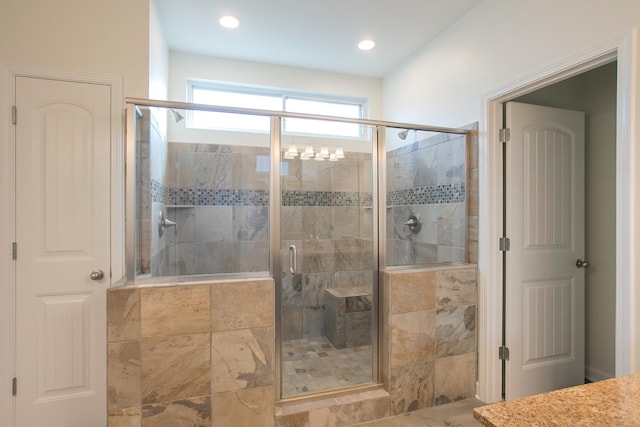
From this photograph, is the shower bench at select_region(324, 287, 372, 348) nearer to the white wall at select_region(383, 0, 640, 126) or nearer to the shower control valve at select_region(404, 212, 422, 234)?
the shower control valve at select_region(404, 212, 422, 234)

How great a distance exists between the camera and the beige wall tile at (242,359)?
178 cm

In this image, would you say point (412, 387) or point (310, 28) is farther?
point (310, 28)

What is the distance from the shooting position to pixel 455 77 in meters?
2.60

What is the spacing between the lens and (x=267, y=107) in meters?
3.47

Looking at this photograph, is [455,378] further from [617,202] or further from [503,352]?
[617,202]


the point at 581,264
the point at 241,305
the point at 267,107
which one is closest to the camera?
the point at 241,305

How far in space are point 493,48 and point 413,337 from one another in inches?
83.2

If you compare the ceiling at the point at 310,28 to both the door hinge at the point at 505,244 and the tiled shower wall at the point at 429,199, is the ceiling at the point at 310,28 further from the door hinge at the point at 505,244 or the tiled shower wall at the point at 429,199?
the door hinge at the point at 505,244

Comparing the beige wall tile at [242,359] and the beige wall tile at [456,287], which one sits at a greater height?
the beige wall tile at [456,287]

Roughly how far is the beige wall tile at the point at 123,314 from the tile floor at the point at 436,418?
152cm

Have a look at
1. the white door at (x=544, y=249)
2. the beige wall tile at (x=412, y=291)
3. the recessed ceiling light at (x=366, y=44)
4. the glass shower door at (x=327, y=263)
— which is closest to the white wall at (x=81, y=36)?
the glass shower door at (x=327, y=263)

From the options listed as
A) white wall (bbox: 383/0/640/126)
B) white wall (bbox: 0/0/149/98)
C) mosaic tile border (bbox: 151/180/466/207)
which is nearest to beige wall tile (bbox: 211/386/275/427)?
mosaic tile border (bbox: 151/180/466/207)

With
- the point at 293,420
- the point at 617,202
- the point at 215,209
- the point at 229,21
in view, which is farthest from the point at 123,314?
the point at 617,202

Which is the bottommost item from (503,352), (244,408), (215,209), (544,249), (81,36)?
(244,408)
